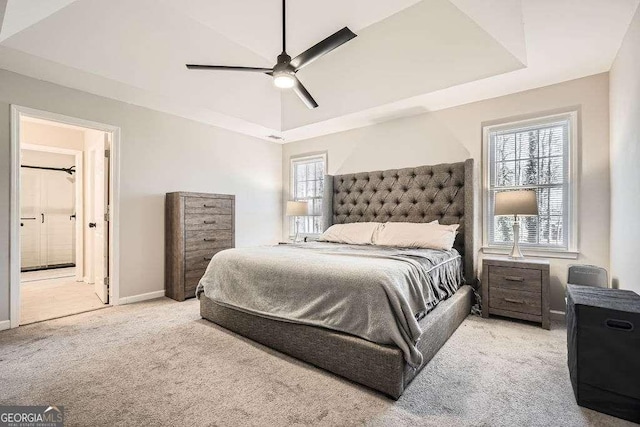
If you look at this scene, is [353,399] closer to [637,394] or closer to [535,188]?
[637,394]

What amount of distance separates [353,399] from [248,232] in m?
3.47

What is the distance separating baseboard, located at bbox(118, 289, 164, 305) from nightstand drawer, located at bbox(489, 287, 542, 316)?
3748 mm

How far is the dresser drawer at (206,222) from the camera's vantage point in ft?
11.5

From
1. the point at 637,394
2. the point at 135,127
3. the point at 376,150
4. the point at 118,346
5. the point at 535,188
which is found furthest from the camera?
the point at 376,150

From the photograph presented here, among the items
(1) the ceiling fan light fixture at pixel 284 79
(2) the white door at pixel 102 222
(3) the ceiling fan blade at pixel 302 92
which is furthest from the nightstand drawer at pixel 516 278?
(2) the white door at pixel 102 222

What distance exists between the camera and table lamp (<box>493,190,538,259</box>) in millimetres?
2609

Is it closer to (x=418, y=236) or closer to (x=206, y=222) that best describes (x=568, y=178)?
(x=418, y=236)

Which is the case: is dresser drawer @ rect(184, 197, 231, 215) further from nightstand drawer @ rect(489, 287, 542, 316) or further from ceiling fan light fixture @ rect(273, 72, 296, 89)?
nightstand drawer @ rect(489, 287, 542, 316)

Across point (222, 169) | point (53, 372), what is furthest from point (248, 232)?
point (53, 372)

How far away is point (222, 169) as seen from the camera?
14.2ft

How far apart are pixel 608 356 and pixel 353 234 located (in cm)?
236

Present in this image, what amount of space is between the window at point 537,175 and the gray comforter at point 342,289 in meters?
1.05

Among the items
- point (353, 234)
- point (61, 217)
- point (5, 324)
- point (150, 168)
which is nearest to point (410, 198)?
point (353, 234)

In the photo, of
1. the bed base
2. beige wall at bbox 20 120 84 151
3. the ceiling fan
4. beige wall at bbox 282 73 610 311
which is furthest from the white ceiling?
the bed base
